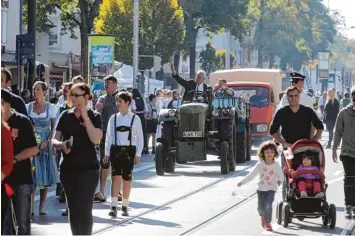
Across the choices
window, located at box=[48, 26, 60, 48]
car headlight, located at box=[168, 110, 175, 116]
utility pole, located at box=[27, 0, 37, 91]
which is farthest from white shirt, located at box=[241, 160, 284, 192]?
window, located at box=[48, 26, 60, 48]

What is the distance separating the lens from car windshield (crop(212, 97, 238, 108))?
2551 centimetres

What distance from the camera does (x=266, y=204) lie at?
45.5ft

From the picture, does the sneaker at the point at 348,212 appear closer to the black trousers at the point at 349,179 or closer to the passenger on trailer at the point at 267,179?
the black trousers at the point at 349,179

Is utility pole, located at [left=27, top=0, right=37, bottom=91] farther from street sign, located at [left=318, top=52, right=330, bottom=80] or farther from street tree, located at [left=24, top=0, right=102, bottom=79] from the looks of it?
street sign, located at [left=318, top=52, right=330, bottom=80]

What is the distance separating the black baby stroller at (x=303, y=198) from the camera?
14.0 m

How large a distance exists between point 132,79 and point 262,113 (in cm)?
1344

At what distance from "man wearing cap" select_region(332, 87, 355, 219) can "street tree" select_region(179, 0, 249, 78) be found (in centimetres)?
5566

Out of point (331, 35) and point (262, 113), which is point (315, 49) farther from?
point (262, 113)

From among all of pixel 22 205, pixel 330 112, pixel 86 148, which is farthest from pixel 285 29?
pixel 22 205

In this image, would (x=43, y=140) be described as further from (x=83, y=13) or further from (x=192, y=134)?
(x=83, y=13)

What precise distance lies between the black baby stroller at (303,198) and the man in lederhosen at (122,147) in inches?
83.5

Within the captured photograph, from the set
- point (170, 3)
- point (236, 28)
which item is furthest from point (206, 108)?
point (236, 28)

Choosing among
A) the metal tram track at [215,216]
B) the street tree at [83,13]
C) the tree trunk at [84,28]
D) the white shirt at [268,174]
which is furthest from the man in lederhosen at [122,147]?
the tree trunk at [84,28]

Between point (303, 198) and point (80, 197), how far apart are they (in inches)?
164
